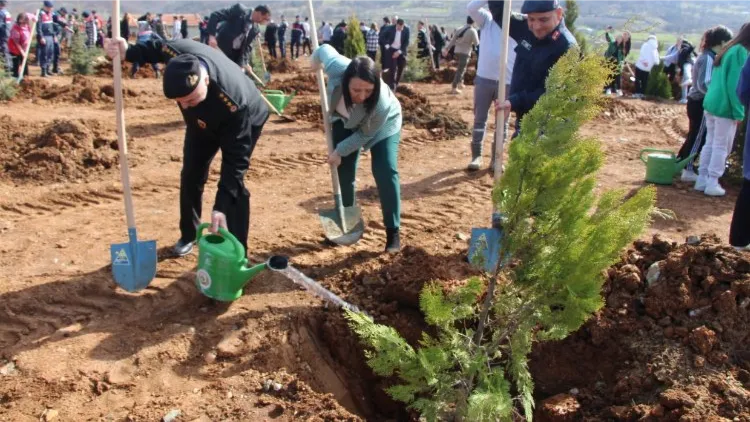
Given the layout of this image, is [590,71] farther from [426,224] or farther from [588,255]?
[426,224]

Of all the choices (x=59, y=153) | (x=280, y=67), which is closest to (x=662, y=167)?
(x=59, y=153)

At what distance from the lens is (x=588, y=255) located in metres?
2.46

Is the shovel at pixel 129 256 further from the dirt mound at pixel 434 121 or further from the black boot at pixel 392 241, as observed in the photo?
the dirt mound at pixel 434 121

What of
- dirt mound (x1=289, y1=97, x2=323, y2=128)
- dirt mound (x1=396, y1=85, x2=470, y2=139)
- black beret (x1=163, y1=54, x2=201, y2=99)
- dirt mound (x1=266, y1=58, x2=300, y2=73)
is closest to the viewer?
black beret (x1=163, y1=54, x2=201, y2=99)

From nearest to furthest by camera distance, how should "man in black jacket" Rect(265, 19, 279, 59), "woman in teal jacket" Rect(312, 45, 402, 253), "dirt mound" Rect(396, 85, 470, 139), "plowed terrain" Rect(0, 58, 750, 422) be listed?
"plowed terrain" Rect(0, 58, 750, 422) < "woman in teal jacket" Rect(312, 45, 402, 253) < "dirt mound" Rect(396, 85, 470, 139) < "man in black jacket" Rect(265, 19, 279, 59)

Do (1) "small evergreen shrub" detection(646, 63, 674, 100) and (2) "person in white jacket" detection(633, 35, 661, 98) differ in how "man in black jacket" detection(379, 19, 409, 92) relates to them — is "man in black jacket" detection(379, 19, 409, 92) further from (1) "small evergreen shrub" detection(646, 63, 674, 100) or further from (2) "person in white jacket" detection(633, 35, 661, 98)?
(1) "small evergreen shrub" detection(646, 63, 674, 100)

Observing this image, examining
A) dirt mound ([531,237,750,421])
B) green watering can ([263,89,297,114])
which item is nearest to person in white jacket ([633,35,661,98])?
green watering can ([263,89,297,114])

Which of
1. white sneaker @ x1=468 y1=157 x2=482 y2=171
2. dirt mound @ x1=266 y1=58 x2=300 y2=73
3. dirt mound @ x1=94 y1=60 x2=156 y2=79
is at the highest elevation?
dirt mound @ x1=94 y1=60 x2=156 y2=79

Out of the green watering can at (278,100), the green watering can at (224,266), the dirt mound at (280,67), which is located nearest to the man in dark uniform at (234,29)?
the green watering can at (278,100)

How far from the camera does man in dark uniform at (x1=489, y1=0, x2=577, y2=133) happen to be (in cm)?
418

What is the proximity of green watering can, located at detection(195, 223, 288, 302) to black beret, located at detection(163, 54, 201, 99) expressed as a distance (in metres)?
0.79

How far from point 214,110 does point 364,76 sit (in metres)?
0.92

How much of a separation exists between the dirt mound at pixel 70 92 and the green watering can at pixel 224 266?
7344mm

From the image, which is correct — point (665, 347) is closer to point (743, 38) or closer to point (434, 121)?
point (743, 38)
